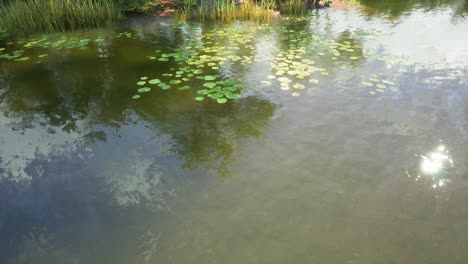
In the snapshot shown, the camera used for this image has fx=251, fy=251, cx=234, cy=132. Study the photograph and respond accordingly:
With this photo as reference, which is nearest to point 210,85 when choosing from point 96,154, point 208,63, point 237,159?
point 208,63

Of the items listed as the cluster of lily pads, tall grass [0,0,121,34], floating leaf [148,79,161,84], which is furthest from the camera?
tall grass [0,0,121,34]

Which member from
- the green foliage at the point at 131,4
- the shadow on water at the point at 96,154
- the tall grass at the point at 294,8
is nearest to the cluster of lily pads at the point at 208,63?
the shadow on water at the point at 96,154

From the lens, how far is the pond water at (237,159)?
1834mm

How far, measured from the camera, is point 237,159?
262 centimetres

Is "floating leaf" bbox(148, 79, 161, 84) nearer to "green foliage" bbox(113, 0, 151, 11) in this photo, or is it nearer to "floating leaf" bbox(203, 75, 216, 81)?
"floating leaf" bbox(203, 75, 216, 81)

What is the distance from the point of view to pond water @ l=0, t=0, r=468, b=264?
6.02 feet

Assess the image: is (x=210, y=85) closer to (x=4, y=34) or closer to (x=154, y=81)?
(x=154, y=81)

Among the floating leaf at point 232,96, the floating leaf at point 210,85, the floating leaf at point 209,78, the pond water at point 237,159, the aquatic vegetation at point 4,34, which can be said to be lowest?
the pond water at point 237,159

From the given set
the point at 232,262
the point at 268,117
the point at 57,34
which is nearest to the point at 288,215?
the point at 232,262

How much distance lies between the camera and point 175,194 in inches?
87.0

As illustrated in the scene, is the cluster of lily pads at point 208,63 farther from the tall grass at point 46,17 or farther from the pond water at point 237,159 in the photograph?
Answer: the tall grass at point 46,17

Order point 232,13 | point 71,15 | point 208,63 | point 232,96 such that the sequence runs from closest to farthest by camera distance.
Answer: point 232,96 → point 208,63 → point 71,15 → point 232,13

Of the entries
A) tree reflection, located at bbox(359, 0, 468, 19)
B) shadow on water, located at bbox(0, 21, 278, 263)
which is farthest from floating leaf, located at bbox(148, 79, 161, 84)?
tree reflection, located at bbox(359, 0, 468, 19)

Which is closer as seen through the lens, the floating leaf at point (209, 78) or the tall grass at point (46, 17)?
the floating leaf at point (209, 78)
